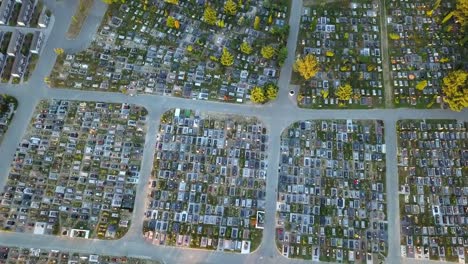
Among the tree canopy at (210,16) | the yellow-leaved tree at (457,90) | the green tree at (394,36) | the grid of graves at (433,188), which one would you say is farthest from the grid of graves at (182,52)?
the yellow-leaved tree at (457,90)

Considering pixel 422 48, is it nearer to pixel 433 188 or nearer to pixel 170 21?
pixel 433 188

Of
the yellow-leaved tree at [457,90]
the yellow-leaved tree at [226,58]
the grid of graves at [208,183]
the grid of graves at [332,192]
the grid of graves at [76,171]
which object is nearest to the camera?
the grid of graves at [332,192]

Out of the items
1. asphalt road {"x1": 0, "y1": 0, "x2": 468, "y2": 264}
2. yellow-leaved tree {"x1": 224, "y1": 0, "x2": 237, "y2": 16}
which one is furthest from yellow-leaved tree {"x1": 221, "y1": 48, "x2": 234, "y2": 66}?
yellow-leaved tree {"x1": 224, "y1": 0, "x2": 237, "y2": 16}

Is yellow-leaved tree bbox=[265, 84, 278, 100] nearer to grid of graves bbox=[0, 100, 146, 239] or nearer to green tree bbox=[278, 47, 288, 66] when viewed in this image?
green tree bbox=[278, 47, 288, 66]

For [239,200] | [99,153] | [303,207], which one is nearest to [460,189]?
→ [303,207]

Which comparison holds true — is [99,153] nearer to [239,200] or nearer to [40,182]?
[40,182]

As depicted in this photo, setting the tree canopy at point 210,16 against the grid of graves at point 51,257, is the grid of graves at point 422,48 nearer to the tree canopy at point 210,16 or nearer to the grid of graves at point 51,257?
the tree canopy at point 210,16

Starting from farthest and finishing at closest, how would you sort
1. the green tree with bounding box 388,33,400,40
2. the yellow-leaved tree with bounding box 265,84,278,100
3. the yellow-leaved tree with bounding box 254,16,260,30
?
the green tree with bounding box 388,33,400,40
the yellow-leaved tree with bounding box 254,16,260,30
the yellow-leaved tree with bounding box 265,84,278,100
